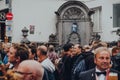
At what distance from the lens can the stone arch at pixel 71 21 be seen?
3731 centimetres

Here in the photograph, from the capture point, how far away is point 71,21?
3772 centimetres

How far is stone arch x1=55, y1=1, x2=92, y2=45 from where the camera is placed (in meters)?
→ 37.3

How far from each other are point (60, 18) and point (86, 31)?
2.16m

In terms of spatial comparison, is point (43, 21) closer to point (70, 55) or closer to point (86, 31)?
point (86, 31)

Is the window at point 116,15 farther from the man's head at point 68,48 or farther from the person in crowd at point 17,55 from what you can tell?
the person in crowd at point 17,55

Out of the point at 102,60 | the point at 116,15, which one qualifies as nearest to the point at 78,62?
the point at 102,60

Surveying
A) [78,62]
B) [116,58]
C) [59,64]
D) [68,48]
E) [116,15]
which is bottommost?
[59,64]

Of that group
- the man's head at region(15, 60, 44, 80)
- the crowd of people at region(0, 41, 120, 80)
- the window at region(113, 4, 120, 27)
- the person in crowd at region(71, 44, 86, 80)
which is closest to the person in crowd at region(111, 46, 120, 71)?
the crowd of people at region(0, 41, 120, 80)

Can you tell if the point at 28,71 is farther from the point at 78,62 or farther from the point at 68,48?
the point at 68,48

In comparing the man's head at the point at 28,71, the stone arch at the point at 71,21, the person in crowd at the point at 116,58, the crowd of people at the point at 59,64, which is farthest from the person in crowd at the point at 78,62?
the stone arch at the point at 71,21

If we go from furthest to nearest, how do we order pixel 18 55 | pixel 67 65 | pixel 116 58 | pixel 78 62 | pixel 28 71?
pixel 67 65, pixel 78 62, pixel 116 58, pixel 18 55, pixel 28 71

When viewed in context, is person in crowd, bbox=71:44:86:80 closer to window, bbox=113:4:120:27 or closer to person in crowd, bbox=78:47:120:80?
person in crowd, bbox=78:47:120:80

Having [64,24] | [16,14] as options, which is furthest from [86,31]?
[16,14]

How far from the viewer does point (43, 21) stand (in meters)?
39.3
